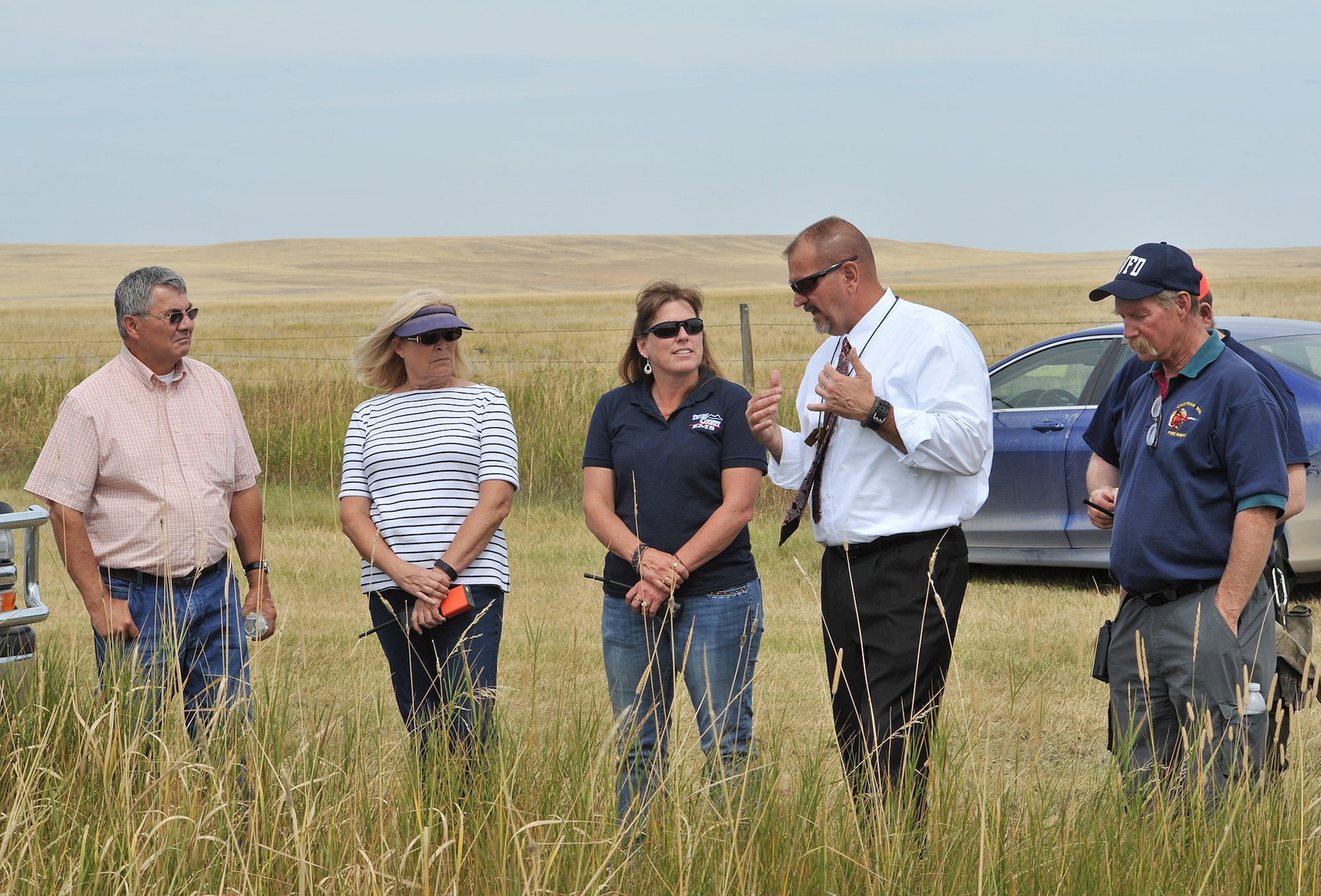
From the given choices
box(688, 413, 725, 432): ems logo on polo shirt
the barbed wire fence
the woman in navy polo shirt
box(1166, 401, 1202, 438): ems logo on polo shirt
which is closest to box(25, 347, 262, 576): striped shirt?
the woman in navy polo shirt

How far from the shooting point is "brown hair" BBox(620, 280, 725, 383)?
3883mm

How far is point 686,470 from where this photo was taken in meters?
3.81

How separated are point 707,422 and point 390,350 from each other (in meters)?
1.09

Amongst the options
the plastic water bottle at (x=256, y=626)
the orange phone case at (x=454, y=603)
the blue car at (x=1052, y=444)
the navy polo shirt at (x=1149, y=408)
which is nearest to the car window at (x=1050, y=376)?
the blue car at (x=1052, y=444)

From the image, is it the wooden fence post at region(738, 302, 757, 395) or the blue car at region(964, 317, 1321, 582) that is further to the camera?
the wooden fence post at region(738, 302, 757, 395)

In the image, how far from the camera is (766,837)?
2.76 metres

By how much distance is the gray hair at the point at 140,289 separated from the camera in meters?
3.78

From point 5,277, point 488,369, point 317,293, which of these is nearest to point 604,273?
point 317,293

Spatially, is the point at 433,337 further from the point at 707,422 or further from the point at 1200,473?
the point at 1200,473

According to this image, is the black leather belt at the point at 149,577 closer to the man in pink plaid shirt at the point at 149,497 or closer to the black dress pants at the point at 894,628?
the man in pink plaid shirt at the point at 149,497

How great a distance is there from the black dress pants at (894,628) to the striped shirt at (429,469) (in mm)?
1096

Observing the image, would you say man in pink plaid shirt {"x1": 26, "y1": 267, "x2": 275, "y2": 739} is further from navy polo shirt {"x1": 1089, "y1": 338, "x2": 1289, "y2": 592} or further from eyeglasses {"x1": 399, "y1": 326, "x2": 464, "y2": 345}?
navy polo shirt {"x1": 1089, "y1": 338, "x2": 1289, "y2": 592}

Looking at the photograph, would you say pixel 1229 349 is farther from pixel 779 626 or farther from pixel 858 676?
pixel 779 626

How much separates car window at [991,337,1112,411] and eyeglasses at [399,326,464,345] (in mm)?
4436
